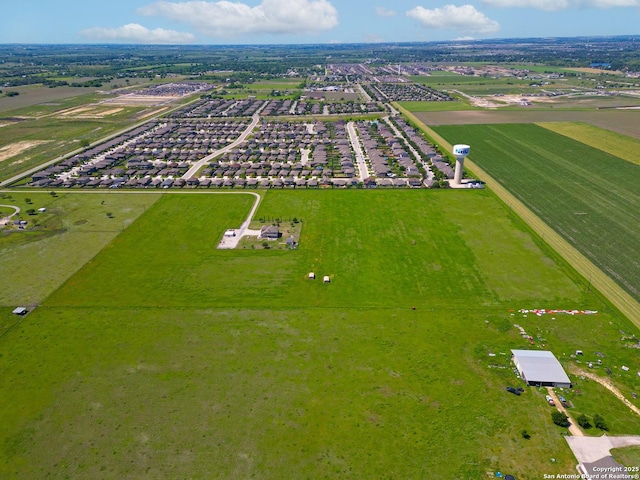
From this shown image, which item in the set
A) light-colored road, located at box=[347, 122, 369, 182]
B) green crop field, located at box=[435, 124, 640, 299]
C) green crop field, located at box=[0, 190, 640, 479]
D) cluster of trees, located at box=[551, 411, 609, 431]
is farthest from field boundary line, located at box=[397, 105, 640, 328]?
light-colored road, located at box=[347, 122, 369, 182]

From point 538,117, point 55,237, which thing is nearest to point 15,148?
point 55,237

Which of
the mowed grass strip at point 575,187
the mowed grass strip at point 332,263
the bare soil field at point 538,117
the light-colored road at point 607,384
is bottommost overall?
the light-colored road at point 607,384

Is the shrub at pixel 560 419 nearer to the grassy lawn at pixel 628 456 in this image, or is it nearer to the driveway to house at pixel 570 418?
the driveway to house at pixel 570 418

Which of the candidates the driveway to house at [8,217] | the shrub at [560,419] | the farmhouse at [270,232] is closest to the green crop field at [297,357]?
the shrub at [560,419]

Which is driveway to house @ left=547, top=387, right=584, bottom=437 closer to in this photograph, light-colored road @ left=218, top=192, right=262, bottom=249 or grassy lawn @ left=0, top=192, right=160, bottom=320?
light-colored road @ left=218, top=192, right=262, bottom=249

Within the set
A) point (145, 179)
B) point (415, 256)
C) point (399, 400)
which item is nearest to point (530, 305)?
point (415, 256)
